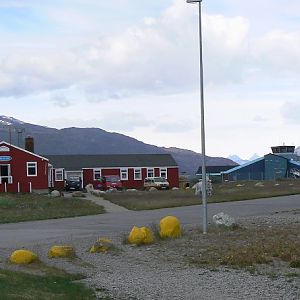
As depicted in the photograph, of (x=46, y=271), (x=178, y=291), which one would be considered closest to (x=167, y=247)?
(x=46, y=271)

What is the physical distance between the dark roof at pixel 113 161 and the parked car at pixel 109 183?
12.8ft

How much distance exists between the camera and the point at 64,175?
227 feet

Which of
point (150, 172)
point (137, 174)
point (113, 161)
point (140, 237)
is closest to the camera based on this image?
point (140, 237)

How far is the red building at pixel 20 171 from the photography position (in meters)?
56.3

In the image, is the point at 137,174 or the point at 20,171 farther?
the point at 137,174

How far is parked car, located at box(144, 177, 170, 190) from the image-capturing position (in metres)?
63.8

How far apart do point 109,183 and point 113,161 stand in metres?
7.02

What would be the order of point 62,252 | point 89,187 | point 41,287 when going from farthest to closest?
point 89,187
point 62,252
point 41,287

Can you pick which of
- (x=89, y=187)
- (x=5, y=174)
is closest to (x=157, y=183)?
(x=89, y=187)

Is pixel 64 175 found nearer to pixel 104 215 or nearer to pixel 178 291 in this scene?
pixel 104 215

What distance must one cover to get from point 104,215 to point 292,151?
90.9 m

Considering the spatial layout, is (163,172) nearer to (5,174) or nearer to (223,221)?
(5,174)

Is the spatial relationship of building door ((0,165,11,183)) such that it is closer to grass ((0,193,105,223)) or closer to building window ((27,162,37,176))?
building window ((27,162,37,176))

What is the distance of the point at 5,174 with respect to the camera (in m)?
56.5
